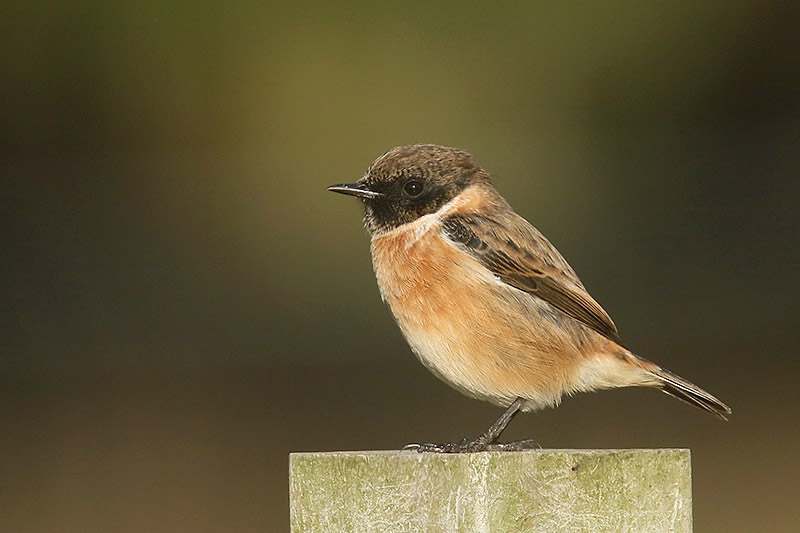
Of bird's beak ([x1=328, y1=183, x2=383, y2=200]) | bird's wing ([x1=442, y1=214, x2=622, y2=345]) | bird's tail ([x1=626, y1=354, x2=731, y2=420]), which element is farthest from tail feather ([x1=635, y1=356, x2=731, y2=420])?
bird's beak ([x1=328, y1=183, x2=383, y2=200])

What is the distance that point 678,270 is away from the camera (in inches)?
216

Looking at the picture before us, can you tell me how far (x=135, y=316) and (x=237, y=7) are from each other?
1.75m

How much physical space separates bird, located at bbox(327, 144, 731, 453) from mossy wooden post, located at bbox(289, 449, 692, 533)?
3.87 ft

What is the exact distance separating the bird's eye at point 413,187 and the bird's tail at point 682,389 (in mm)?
841

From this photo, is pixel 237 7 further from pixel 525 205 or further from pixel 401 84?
pixel 525 205

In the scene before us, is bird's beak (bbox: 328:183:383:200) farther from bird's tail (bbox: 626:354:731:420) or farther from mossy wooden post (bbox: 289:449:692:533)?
mossy wooden post (bbox: 289:449:692:533)

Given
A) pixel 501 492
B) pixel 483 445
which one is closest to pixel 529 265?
pixel 483 445

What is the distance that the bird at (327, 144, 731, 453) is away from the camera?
3453 millimetres

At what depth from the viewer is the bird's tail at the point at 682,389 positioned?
11.0ft

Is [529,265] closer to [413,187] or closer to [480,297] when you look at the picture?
[480,297]

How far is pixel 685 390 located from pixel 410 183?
3.48ft

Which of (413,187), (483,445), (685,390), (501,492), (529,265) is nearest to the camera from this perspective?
(501,492)

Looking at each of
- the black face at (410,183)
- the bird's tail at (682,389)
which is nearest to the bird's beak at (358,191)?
the black face at (410,183)

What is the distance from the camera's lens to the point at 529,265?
3.62m
